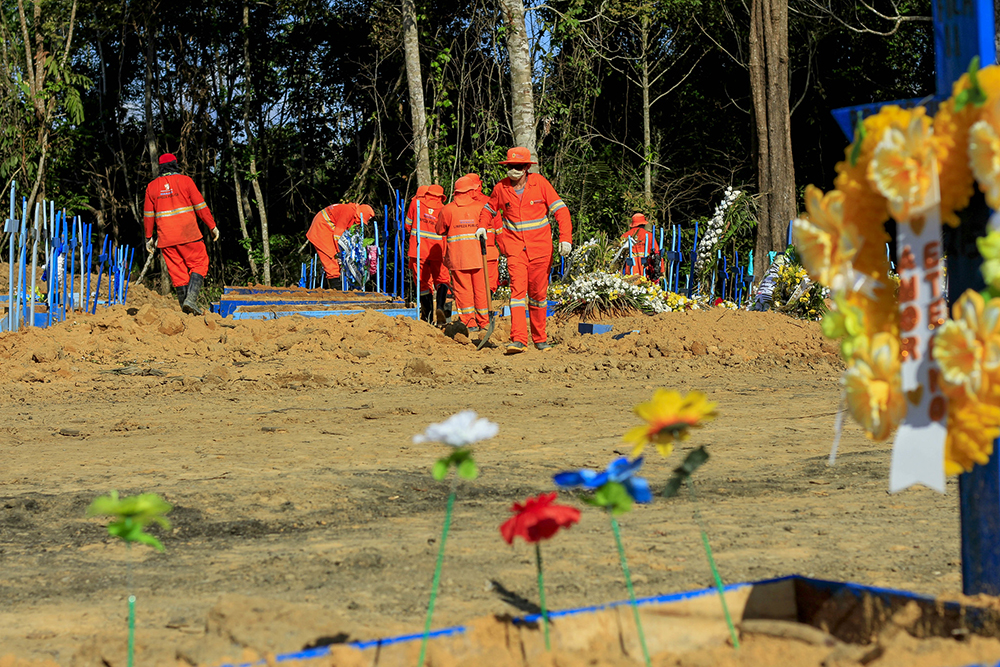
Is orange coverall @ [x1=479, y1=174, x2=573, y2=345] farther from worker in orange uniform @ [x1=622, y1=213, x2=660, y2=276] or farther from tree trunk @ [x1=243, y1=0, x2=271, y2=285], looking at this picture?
tree trunk @ [x1=243, y1=0, x2=271, y2=285]

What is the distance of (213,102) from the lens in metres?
22.5

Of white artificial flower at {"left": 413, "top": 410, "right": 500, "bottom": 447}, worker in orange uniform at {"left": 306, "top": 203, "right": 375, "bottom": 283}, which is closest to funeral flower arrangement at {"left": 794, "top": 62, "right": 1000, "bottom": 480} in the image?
white artificial flower at {"left": 413, "top": 410, "right": 500, "bottom": 447}

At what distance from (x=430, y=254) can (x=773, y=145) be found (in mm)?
6100

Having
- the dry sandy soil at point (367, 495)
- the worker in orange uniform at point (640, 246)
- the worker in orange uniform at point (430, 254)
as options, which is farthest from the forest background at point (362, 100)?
the dry sandy soil at point (367, 495)

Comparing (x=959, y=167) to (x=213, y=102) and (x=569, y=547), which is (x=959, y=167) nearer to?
(x=569, y=547)

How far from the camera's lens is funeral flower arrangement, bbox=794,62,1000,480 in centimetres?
206

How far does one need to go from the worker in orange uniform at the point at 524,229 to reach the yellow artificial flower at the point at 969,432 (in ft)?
26.6

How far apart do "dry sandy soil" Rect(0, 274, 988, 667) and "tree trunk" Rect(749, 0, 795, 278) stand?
17.6 ft

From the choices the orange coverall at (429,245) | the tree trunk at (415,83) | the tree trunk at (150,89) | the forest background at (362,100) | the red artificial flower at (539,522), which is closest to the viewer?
the red artificial flower at (539,522)

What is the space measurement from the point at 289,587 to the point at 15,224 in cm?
768

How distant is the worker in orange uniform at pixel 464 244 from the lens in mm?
11375

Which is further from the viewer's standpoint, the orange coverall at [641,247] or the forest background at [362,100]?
the forest background at [362,100]

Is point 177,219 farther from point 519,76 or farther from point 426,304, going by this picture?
point 519,76

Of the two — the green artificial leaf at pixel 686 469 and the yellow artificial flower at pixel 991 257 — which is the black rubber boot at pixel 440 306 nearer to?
the green artificial leaf at pixel 686 469
